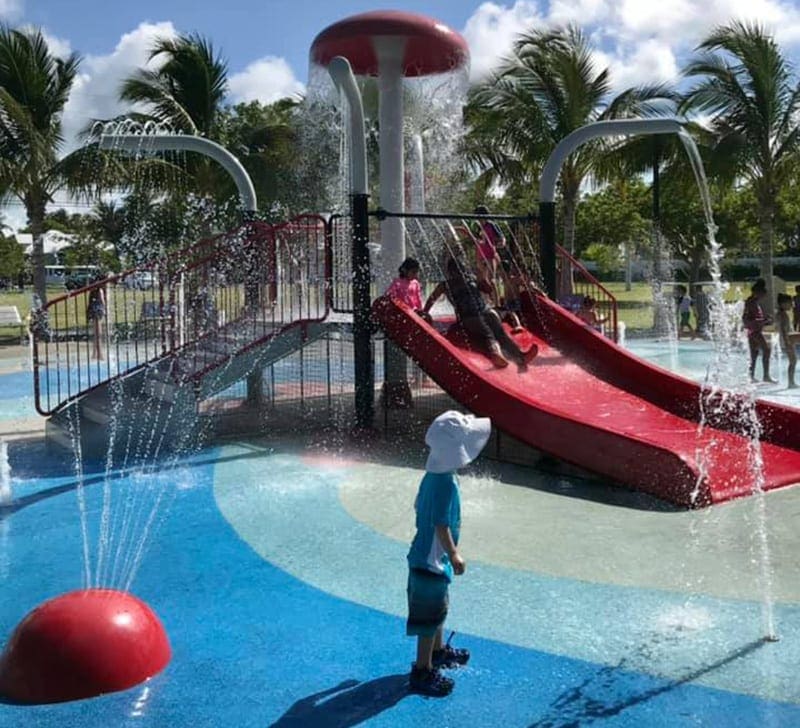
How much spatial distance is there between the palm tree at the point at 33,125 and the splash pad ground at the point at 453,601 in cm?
1352

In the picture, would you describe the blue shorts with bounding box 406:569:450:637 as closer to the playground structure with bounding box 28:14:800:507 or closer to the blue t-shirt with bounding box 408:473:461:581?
the blue t-shirt with bounding box 408:473:461:581

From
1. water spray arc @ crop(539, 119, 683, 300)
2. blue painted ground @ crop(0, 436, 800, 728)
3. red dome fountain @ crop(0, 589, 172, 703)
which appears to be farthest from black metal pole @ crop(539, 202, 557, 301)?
red dome fountain @ crop(0, 589, 172, 703)

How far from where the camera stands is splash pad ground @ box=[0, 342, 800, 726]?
3887mm

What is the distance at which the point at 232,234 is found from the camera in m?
A: 10.1

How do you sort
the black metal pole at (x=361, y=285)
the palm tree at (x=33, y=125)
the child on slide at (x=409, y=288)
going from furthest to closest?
the palm tree at (x=33, y=125) → the child on slide at (x=409, y=288) → the black metal pole at (x=361, y=285)

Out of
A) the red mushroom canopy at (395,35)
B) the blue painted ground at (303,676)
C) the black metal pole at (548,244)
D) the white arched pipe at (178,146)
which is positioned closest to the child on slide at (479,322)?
the black metal pole at (548,244)

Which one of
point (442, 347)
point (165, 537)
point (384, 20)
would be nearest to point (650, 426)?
point (442, 347)

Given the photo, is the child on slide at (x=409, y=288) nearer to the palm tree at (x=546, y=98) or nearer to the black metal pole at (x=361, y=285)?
the black metal pole at (x=361, y=285)

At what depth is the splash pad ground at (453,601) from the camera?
3.89 meters

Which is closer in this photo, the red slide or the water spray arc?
the red slide

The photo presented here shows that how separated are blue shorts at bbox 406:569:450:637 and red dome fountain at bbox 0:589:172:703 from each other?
4.25 feet

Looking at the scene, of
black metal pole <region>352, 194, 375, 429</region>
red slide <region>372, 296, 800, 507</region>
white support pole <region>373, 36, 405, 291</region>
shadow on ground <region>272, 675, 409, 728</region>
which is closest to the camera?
shadow on ground <region>272, 675, 409, 728</region>

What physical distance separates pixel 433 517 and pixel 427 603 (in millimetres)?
380

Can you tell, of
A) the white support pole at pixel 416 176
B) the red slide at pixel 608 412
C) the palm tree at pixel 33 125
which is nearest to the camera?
the red slide at pixel 608 412
